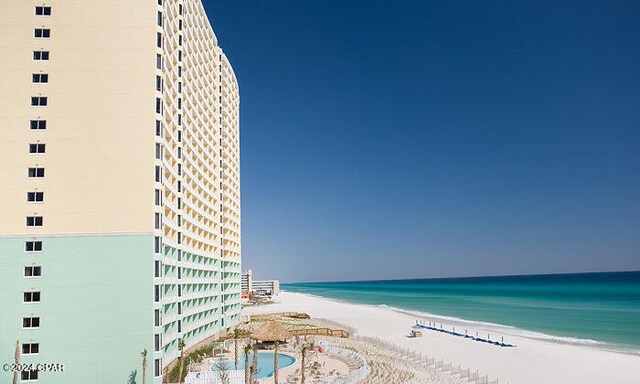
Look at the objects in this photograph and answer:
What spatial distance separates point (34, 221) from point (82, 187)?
11.3 ft

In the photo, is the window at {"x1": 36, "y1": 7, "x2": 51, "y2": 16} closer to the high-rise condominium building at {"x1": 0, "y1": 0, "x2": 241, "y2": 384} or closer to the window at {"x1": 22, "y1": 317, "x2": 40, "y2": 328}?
the high-rise condominium building at {"x1": 0, "y1": 0, "x2": 241, "y2": 384}

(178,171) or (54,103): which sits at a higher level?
(54,103)

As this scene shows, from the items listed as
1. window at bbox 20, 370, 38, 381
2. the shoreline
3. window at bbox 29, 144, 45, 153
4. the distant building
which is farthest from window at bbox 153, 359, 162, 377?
the distant building

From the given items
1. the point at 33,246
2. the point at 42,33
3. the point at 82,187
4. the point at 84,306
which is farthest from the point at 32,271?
the point at 42,33

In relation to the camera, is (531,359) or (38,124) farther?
(531,359)

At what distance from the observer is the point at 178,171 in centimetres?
4166

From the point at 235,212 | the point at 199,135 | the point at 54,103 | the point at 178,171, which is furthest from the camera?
the point at 235,212

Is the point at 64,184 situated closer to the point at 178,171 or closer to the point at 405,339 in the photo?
the point at 178,171

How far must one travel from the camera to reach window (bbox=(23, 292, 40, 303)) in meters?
30.1

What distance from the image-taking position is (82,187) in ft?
103

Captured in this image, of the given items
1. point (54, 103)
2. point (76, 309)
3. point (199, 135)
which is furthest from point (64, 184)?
point (199, 135)

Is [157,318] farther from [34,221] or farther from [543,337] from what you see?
[543,337]

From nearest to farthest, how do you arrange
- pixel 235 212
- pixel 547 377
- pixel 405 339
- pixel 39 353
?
pixel 39 353
pixel 547 377
pixel 405 339
pixel 235 212

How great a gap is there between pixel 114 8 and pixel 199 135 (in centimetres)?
1884
